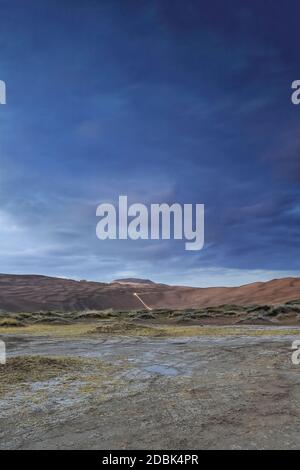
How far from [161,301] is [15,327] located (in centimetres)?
3882

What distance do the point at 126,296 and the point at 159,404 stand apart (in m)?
67.8

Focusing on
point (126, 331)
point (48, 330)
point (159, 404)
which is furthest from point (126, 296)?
point (159, 404)

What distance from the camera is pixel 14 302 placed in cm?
6612

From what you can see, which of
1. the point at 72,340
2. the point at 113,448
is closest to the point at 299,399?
the point at 113,448

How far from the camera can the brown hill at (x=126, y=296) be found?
62484 mm

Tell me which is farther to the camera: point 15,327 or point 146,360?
point 15,327

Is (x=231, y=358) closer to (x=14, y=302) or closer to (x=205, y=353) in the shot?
(x=205, y=353)

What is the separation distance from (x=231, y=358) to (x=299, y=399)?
236 inches

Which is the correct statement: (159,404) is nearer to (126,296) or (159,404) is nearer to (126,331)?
(126,331)

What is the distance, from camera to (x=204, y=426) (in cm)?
693

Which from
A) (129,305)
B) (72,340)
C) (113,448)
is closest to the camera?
(113,448)

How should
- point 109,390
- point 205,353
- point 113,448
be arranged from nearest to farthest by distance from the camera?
point 113,448
point 109,390
point 205,353

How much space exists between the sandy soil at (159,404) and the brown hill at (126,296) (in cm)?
4480

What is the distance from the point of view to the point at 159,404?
8.43 metres
